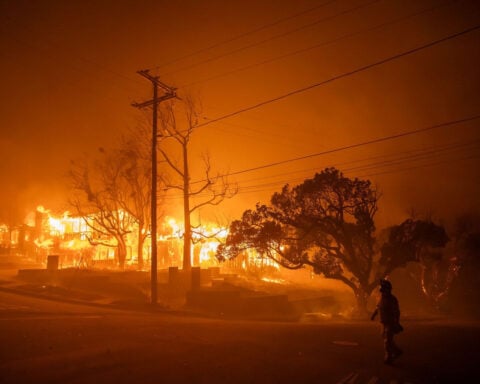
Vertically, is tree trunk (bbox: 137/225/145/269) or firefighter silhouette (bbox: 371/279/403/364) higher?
tree trunk (bbox: 137/225/145/269)

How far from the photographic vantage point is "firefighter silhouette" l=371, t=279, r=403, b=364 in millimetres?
8578

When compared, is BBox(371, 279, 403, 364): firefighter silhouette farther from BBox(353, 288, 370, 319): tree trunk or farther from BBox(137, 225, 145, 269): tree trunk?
BBox(137, 225, 145, 269): tree trunk

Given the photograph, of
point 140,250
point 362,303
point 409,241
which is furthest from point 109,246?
point 409,241

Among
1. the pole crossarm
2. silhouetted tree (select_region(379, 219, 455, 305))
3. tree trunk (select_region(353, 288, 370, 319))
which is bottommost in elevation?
tree trunk (select_region(353, 288, 370, 319))

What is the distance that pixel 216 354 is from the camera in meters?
8.87

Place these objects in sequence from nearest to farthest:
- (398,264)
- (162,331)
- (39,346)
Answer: (39,346)
(162,331)
(398,264)

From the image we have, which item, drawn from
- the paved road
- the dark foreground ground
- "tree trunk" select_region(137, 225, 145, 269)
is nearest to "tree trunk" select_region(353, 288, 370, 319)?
the dark foreground ground

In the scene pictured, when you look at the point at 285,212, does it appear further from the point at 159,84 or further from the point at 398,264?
the point at 159,84

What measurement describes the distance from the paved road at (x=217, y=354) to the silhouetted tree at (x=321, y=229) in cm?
1089

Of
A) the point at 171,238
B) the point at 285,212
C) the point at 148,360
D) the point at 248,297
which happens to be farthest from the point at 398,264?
the point at 171,238

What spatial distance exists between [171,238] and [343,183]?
21814 mm

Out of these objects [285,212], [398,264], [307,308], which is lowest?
[307,308]

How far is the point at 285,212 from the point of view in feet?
80.6

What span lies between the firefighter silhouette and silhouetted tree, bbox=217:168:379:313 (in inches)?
594
